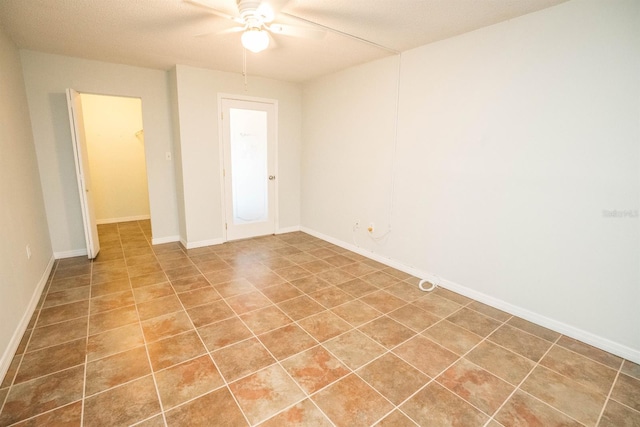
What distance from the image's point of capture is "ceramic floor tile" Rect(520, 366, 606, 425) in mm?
1656

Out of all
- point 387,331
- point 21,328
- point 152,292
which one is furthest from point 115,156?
point 387,331

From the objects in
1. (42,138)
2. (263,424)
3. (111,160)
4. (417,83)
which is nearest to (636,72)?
(417,83)

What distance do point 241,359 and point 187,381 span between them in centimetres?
35

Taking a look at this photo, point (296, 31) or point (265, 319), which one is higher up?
point (296, 31)

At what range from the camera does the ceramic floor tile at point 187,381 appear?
171 cm

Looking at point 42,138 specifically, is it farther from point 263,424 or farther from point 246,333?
point 263,424

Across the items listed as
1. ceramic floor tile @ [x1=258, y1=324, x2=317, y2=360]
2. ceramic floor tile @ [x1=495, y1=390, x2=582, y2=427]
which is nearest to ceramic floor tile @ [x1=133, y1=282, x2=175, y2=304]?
ceramic floor tile @ [x1=258, y1=324, x2=317, y2=360]

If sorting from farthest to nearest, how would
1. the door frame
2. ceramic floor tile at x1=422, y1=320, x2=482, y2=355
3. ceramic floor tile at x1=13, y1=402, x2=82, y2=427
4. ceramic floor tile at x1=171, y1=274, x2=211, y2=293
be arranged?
1. the door frame
2. ceramic floor tile at x1=171, y1=274, x2=211, y2=293
3. ceramic floor tile at x1=422, y1=320, x2=482, y2=355
4. ceramic floor tile at x1=13, y1=402, x2=82, y2=427

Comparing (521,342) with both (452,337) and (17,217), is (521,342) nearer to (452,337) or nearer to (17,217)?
(452,337)

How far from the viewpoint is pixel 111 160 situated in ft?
17.9

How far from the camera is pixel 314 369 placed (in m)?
1.94

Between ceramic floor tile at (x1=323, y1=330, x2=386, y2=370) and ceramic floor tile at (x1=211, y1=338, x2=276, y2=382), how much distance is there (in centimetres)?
46

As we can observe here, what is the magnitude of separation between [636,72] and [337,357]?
2690 mm

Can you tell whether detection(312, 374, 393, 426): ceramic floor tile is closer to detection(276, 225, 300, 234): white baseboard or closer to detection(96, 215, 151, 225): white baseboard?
detection(276, 225, 300, 234): white baseboard
